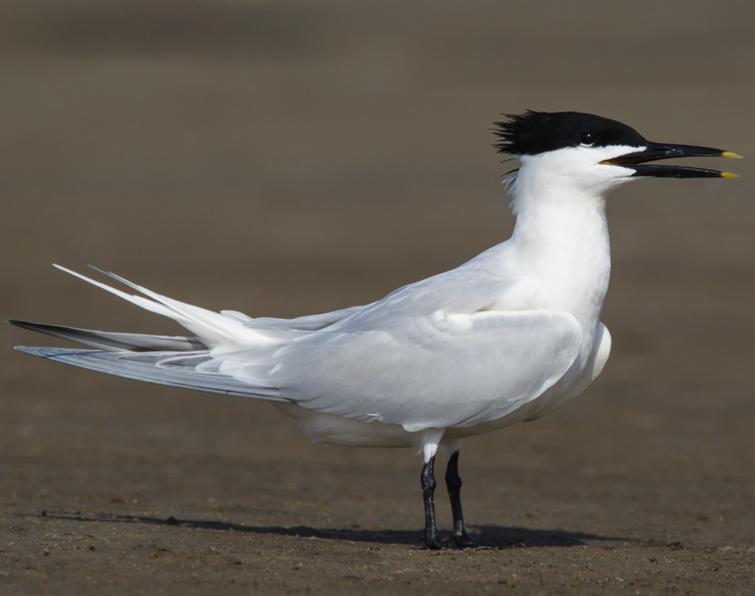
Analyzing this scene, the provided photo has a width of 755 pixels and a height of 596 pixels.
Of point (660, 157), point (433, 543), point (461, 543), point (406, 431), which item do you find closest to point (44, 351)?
point (406, 431)

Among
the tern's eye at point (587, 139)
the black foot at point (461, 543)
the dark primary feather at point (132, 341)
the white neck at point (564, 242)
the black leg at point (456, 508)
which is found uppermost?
the tern's eye at point (587, 139)

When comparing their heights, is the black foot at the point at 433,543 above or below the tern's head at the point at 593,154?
below

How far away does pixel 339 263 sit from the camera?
16.0 m

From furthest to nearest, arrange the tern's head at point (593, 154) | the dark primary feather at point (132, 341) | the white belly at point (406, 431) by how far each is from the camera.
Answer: the dark primary feather at point (132, 341) → the tern's head at point (593, 154) → the white belly at point (406, 431)

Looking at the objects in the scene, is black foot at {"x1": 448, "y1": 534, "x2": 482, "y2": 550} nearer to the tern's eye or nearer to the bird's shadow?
the bird's shadow

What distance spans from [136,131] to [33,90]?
4.01 m

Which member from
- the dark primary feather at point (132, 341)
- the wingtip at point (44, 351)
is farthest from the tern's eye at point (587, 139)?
the wingtip at point (44, 351)

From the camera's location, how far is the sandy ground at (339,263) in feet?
20.6

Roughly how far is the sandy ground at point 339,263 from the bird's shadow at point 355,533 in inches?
1.4

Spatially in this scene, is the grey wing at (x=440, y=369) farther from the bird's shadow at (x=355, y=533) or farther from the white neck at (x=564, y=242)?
the bird's shadow at (x=355, y=533)

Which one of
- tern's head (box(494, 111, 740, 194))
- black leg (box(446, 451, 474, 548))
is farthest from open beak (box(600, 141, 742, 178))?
black leg (box(446, 451, 474, 548))

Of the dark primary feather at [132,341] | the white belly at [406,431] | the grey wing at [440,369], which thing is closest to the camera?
the grey wing at [440,369]

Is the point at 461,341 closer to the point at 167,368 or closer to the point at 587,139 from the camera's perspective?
the point at 587,139

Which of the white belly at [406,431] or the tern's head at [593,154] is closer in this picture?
the white belly at [406,431]
